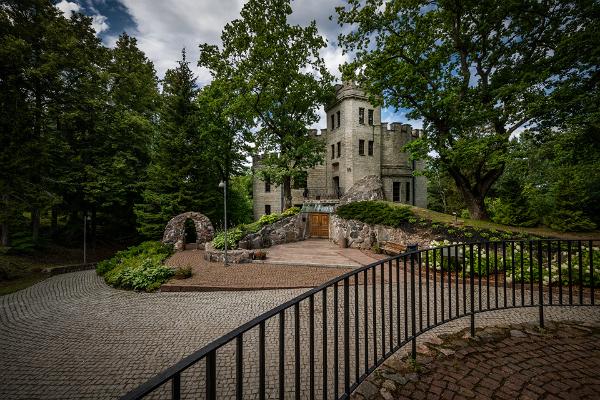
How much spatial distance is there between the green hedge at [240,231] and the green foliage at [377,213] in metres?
4.13

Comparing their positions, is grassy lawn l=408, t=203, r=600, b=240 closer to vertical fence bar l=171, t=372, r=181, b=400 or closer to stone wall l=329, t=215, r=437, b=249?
stone wall l=329, t=215, r=437, b=249

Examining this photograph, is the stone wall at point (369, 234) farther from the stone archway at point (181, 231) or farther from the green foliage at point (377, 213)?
the stone archway at point (181, 231)

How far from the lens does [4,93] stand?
14133 millimetres

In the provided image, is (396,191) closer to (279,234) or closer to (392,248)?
(392,248)

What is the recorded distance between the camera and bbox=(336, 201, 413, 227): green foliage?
13.8 m

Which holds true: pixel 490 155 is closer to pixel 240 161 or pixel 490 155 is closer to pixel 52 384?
pixel 52 384

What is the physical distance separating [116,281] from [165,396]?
763 cm

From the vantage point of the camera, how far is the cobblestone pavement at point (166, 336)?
11.5 ft

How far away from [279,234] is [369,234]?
6381 mm

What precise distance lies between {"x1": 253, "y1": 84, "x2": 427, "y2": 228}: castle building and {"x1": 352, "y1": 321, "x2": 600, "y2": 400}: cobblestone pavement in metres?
17.8

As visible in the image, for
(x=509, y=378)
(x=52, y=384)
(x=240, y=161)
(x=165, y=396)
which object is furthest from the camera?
(x=240, y=161)

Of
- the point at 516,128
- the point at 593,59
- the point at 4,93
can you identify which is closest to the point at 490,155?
the point at 516,128

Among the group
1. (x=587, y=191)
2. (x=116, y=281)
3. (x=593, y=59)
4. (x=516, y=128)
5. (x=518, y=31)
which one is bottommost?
(x=116, y=281)

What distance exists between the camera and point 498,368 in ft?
11.1
